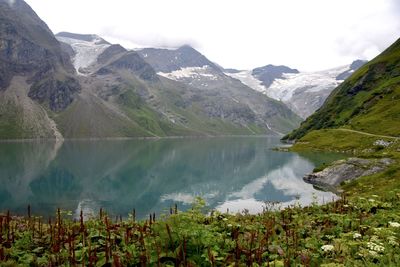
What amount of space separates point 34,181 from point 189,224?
4688 inches

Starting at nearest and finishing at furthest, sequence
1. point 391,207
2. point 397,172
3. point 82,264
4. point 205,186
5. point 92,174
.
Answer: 1. point 82,264
2. point 391,207
3. point 397,172
4. point 205,186
5. point 92,174

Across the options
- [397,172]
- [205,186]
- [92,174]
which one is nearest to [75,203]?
[205,186]

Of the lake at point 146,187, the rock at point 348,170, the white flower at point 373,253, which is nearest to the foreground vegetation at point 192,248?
the white flower at point 373,253

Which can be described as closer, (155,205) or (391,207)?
(391,207)

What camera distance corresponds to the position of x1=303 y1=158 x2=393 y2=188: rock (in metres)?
80.8

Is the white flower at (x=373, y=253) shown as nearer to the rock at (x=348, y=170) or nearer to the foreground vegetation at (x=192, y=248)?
the foreground vegetation at (x=192, y=248)

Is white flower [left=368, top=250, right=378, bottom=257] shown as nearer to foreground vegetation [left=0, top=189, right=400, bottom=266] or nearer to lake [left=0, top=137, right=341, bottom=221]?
foreground vegetation [left=0, top=189, right=400, bottom=266]

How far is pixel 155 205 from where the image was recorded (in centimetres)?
8544

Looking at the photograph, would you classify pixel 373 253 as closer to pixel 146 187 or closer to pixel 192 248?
pixel 192 248

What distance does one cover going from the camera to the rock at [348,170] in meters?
80.8

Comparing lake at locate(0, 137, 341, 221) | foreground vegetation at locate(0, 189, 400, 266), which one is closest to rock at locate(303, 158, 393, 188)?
lake at locate(0, 137, 341, 221)

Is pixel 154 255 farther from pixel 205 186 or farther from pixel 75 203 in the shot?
pixel 205 186

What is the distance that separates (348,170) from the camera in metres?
86.6

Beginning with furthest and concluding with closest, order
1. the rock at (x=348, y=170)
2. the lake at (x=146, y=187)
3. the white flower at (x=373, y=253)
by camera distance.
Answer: the lake at (x=146, y=187) → the rock at (x=348, y=170) → the white flower at (x=373, y=253)
